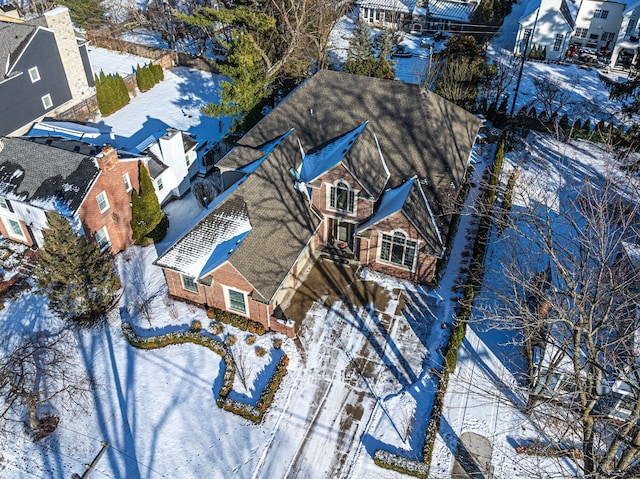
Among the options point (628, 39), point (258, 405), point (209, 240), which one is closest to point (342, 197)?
point (209, 240)

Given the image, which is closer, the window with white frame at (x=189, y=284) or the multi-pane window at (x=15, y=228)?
the window with white frame at (x=189, y=284)

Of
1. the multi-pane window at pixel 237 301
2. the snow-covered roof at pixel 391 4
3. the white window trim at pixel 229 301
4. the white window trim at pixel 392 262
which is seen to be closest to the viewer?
the white window trim at pixel 229 301

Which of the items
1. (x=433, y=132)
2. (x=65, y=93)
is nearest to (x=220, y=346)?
(x=433, y=132)

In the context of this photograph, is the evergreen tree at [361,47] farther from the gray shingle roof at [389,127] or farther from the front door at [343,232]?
the front door at [343,232]

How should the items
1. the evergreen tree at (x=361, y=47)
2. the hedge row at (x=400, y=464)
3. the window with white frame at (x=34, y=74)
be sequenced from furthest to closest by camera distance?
the evergreen tree at (x=361, y=47), the window with white frame at (x=34, y=74), the hedge row at (x=400, y=464)

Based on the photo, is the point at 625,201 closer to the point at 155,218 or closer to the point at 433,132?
the point at 433,132

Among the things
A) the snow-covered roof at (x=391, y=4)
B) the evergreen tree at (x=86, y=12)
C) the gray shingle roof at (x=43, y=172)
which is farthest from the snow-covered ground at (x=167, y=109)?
the snow-covered roof at (x=391, y=4)

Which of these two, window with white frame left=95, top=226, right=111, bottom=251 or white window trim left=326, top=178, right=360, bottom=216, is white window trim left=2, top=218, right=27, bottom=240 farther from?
white window trim left=326, top=178, right=360, bottom=216
